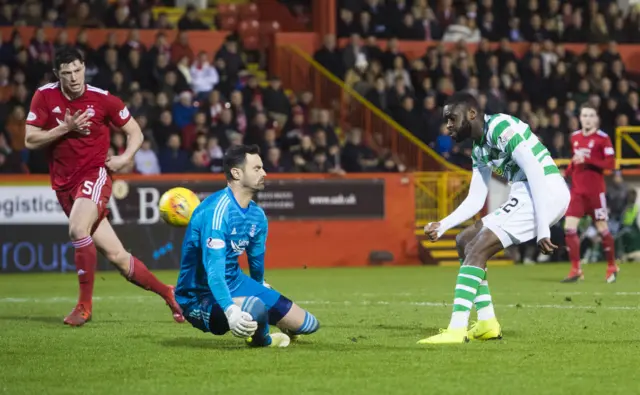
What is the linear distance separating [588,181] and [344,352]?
9760 millimetres

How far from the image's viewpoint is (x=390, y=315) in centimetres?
1175

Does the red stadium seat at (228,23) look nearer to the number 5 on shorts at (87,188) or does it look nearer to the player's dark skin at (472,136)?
the number 5 on shorts at (87,188)

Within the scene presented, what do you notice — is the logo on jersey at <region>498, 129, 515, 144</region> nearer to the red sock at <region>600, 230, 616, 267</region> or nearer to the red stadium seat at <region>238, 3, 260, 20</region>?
the red sock at <region>600, 230, 616, 267</region>

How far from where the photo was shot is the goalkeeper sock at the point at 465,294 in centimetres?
900

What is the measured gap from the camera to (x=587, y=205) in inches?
690

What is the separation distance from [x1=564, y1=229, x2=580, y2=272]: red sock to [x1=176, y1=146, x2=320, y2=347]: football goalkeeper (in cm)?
867

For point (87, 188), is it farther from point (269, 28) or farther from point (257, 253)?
point (269, 28)

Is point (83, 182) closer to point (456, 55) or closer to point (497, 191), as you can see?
point (497, 191)

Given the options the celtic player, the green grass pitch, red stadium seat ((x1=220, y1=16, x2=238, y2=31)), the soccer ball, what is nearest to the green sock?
the celtic player

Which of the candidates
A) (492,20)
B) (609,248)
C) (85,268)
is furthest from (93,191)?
(492,20)

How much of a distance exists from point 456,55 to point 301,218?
690 cm

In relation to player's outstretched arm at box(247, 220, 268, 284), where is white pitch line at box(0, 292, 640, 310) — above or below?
below

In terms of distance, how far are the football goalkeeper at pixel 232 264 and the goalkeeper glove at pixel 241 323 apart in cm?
15

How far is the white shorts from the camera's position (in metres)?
9.20
